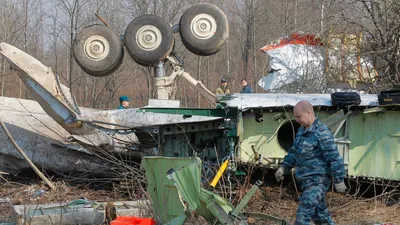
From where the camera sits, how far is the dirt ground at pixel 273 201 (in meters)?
6.55

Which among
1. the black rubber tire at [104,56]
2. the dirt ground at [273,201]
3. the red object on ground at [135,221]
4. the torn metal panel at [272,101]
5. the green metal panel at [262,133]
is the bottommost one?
the dirt ground at [273,201]

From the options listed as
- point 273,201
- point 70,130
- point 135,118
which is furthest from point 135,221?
point 70,130

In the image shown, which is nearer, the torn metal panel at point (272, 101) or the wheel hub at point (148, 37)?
the torn metal panel at point (272, 101)

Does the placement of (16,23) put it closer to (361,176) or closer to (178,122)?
(178,122)

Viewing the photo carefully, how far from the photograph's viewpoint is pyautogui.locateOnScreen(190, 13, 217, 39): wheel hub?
9406 millimetres

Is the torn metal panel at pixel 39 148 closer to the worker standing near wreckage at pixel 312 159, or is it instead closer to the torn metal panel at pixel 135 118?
the torn metal panel at pixel 135 118

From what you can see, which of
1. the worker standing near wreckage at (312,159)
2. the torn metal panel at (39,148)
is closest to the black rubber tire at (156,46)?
the torn metal panel at (39,148)

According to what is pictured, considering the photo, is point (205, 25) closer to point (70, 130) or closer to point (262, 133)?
point (262, 133)

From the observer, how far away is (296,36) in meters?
12.7

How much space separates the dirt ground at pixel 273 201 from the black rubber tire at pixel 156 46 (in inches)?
98.3

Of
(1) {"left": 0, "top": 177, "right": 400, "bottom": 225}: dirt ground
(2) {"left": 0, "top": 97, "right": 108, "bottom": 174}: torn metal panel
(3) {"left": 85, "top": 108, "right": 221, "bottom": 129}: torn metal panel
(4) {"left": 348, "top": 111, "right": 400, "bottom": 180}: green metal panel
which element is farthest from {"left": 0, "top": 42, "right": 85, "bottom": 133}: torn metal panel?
(4) {"left": 348, "top": 111, "right": 400, "bottom": 180}: green metal panel

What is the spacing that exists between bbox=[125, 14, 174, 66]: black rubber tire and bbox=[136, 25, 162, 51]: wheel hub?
1.0 inches

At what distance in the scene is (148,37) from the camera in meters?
9.25

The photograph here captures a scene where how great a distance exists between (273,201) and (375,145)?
5.40 feet
